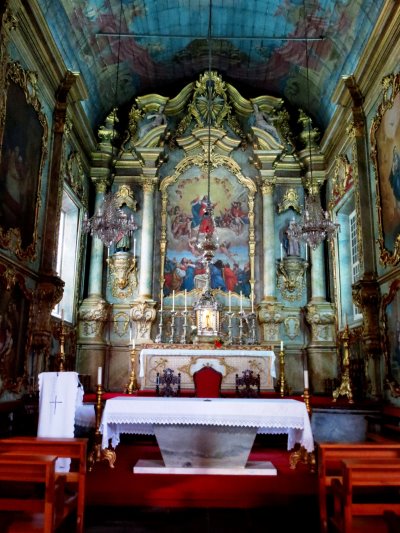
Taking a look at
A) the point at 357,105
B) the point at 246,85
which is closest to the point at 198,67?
the point at 246,85

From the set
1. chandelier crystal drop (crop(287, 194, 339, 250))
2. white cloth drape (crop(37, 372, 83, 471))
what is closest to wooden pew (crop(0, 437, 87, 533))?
white cloth drape (crop(37, 372, 83, 471))

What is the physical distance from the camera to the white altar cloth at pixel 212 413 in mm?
5633

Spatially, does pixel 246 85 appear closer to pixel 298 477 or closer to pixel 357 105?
pixel 357 105

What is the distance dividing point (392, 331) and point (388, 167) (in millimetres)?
2765

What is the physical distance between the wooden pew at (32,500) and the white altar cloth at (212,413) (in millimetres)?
1823

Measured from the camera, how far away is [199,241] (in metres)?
9.98

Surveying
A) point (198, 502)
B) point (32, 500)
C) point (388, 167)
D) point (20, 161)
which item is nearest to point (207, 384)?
point (198, 502)

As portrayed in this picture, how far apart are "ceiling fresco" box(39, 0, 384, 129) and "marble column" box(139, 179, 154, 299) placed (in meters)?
2.52

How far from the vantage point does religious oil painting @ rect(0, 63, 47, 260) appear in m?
7.18

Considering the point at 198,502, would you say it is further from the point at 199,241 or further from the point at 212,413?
the point at 199,241

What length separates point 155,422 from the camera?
5.68 m

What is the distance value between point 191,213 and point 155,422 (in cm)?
789

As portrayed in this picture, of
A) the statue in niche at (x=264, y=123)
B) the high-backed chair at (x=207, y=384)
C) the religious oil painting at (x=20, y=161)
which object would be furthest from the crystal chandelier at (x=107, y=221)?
the statue in niche at (x=264, y=123)

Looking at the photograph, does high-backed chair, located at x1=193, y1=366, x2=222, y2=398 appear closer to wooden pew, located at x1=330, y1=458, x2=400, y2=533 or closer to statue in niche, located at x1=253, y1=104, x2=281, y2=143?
wooden pew, located at x1=330, y1=458, x2=400, y2=533
